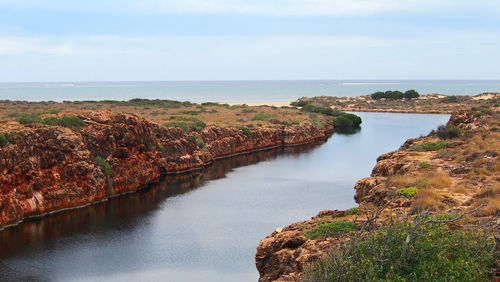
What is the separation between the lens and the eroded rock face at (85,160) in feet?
98.2

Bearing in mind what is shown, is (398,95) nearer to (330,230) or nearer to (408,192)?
(408,192)

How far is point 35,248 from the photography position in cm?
2458

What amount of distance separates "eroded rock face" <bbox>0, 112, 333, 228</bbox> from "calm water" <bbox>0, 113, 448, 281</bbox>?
119 cm

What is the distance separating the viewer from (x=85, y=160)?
115ft

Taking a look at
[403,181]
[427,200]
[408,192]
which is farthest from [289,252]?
[403,181]

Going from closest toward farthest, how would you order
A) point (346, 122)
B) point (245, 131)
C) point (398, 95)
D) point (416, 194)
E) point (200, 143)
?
point (416, 194) < point (200, 143) < point (245, 131) < point (346, 122) < point (398, 95)

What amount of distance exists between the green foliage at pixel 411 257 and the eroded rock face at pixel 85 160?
23397 mm

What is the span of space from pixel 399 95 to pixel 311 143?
231 feet

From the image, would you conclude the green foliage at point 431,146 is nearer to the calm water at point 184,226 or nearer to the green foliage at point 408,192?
the calm water at point 184,226

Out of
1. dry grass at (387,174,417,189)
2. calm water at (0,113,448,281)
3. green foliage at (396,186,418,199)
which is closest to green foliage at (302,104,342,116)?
calm water at (0,113,448,281)

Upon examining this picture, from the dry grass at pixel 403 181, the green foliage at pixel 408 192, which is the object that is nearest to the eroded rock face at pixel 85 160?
the dry grass at pixel 403 181

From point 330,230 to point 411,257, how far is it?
16.0 ft

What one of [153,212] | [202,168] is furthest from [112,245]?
[202,168]

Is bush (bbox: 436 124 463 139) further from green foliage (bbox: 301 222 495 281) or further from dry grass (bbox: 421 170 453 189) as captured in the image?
green foliage (bbox: 301 222 495 281)
